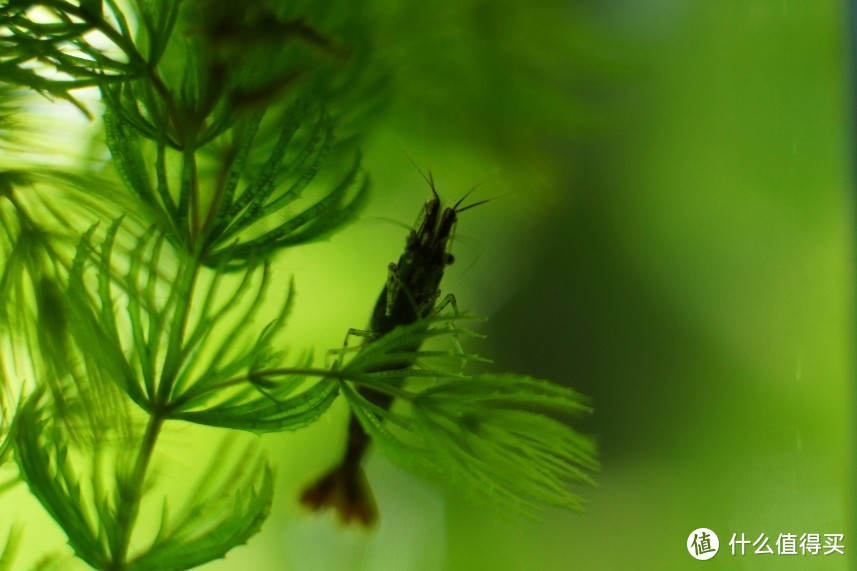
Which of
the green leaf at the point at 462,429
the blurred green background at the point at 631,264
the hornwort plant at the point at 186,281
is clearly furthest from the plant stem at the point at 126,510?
the blurred green background at the point at 631,264

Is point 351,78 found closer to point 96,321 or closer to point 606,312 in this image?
point 96,321

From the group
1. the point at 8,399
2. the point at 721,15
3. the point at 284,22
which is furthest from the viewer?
the point at 721,15

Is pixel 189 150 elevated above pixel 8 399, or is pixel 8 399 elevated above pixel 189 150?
pixel 189 150

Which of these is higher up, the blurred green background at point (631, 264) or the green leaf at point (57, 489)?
the blurred green background at point (631, 264)

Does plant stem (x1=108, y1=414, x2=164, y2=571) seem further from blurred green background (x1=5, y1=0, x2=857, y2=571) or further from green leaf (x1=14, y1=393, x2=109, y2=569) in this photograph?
blurred green background (x1=5, y1=0, x2=857, y2=571)

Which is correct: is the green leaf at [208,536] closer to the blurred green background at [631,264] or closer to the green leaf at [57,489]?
the green leaf at [57,489]

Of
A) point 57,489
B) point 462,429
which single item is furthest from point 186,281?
point 462,429

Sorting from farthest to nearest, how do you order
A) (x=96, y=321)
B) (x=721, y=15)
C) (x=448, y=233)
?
(x=721, y=15) < (x=448, y=233) < (x=96, y=321)

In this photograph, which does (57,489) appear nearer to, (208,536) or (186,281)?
(208,536)

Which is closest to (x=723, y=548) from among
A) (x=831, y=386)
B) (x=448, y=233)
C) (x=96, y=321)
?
(x=831, y=386)
